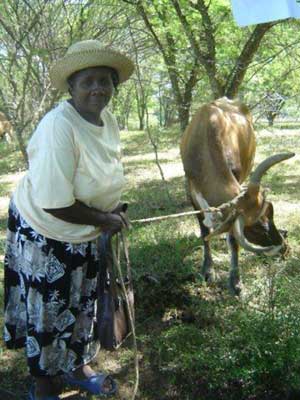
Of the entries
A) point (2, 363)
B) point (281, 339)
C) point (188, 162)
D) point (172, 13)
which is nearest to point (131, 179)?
point (172, 13)

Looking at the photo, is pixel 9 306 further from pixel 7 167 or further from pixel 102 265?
pixel 7 167

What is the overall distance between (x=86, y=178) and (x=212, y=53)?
452 cm

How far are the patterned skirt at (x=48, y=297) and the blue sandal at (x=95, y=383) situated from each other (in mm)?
151

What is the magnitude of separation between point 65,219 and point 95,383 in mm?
1183

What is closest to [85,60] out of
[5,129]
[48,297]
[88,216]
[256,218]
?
[88,216]

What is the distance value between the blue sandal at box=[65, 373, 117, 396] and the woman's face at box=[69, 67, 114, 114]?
1.64m

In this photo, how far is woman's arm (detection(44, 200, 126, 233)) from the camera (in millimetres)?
2561

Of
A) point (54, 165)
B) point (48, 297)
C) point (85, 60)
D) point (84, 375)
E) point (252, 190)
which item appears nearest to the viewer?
point (54, 165)

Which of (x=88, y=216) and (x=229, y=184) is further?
(x=229, y=184)

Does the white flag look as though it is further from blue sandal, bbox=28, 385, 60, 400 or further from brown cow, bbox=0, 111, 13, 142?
brown cow, bbox=0, 111, 13, 142

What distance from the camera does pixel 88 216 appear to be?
263 centimetres

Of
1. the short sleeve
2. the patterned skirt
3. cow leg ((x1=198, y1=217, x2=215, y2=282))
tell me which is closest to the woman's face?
the short sleeve

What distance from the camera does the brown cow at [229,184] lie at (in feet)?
13.4

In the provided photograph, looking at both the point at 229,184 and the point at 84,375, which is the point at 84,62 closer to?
the point at 84,375
